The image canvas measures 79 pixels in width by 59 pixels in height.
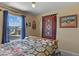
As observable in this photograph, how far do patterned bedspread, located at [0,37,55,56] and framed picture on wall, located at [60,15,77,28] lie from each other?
373mm

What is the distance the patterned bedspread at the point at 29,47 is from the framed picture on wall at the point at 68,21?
1.23 feet

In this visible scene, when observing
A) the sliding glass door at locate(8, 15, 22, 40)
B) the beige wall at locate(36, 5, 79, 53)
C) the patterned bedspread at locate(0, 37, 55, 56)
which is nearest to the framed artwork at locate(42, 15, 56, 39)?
the beige wall at locate(36, 5, 79, 53)

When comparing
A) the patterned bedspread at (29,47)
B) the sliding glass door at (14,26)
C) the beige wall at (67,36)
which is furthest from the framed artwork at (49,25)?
the sliding glass door at (14,26)

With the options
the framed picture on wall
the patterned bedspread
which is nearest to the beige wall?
the framed picture on wall

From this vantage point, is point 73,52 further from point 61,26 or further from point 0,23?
point 0,23

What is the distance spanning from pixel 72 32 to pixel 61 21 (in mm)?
297

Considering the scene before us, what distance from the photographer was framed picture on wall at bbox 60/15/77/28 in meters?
1.47

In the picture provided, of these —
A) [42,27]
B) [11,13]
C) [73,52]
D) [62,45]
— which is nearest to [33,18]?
[42,27]

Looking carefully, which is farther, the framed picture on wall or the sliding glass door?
the framed picture on wall

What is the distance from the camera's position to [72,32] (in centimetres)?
161

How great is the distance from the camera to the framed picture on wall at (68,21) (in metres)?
1.47

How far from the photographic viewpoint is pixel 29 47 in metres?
1.45

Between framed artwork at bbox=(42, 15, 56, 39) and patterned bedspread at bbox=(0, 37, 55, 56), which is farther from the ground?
framed artwork at bbox=(42, 15, 56, 39)

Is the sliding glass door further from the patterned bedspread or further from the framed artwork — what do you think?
the framed artwork
